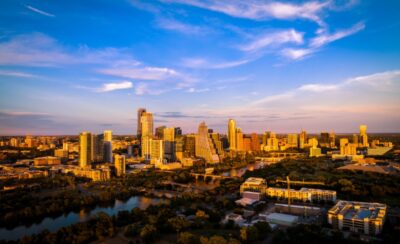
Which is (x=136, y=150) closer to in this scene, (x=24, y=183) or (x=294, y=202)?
(x=24, y=183)

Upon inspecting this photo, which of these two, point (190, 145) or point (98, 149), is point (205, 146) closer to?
point (190, 145)

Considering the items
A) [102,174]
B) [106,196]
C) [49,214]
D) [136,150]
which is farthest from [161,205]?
[136,150]

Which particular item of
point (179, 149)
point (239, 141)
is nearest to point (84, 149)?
point (179, 149)

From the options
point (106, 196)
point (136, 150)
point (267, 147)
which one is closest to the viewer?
point (106, 196)

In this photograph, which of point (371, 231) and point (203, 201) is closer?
point (371, 231)

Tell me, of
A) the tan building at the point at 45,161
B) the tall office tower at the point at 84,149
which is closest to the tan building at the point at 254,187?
the tall office tower at the point at 84,149

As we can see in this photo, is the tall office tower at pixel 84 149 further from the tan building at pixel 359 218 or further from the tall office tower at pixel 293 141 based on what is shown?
the tall office tower at pixel 293 141
